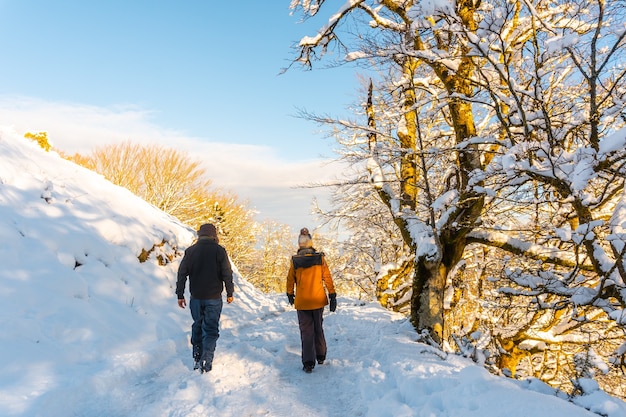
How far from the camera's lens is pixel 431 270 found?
267 inches

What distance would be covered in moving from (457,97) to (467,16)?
4.69 feet

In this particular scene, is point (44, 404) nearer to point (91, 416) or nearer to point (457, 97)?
point (91, 416)

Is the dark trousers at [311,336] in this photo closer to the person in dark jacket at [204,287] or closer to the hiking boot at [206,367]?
the person in dark jacket at [204,287]

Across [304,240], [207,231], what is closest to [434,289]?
[304,240]

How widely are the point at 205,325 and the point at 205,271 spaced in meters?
0.75

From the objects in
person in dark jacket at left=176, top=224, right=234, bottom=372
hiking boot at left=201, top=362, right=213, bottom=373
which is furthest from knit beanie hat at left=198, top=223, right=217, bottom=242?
hiking boot at left=201, top=362, right=213, bottom=373

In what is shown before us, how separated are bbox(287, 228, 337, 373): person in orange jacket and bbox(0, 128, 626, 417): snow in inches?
16.1

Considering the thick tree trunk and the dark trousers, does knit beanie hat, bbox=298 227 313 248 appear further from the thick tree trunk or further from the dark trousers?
the thick tree trunk

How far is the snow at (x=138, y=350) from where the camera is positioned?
3543 millimetres

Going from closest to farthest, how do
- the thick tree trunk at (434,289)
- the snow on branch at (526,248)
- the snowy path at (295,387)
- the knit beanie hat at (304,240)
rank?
the snowy path at (295,387), the snow on branch at (526,248), the knit beanie hat at (304,240), the thick tree trunk at (434,289)

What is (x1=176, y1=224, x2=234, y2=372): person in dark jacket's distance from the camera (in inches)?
197

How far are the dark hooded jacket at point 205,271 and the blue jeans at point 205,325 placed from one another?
112 mm

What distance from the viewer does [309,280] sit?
565cm

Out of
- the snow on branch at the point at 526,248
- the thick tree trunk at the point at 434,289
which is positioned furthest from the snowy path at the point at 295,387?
the snow on branch at the point at 526,248
